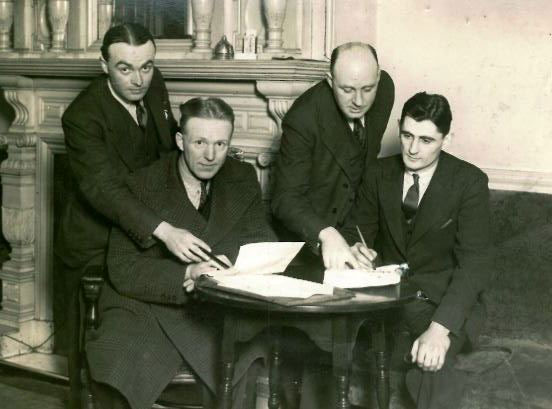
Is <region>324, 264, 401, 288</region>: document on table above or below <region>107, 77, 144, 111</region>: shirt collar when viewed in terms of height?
below

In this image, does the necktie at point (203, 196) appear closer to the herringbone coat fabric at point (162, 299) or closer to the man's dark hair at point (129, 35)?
the herringbone coat fabric at point (162, 299)

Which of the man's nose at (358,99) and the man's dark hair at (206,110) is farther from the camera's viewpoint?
the man's nose at (358,99)

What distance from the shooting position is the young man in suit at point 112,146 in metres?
3.39

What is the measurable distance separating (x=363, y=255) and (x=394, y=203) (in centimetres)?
35

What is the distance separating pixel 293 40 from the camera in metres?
4.21

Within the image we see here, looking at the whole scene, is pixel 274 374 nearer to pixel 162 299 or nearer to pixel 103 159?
pixel 162 299

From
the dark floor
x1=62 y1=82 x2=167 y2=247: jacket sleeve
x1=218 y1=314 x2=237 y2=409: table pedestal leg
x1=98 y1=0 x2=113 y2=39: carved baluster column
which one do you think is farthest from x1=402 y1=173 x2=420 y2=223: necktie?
x1=98 y1=0 x2=113 y2=39: carved baluster column

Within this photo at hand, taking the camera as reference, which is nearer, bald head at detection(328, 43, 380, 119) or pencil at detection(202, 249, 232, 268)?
pencil at detection(202, 249, 232, 268)

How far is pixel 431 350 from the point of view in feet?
9.35

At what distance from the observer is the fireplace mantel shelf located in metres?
3.89

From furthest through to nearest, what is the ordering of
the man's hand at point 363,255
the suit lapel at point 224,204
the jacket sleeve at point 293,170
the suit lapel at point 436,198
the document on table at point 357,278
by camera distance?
1. the jacket sleeve at point 293,170
2. the suit lapel at point 224,204
3. the suit lapel at point 436,198
4. the man's hand at point 363,255
5. the document on table at point 357,278

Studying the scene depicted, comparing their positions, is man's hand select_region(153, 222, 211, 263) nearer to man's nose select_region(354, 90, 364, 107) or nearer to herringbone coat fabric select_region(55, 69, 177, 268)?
herringbone coat fabric select_region(55, 69, 177, 268)

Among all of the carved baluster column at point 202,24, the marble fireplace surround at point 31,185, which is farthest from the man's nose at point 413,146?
the marble fireplace surround at point 31,185

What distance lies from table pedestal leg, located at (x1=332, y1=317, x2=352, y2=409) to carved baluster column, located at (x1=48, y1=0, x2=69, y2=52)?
9.50 ft
